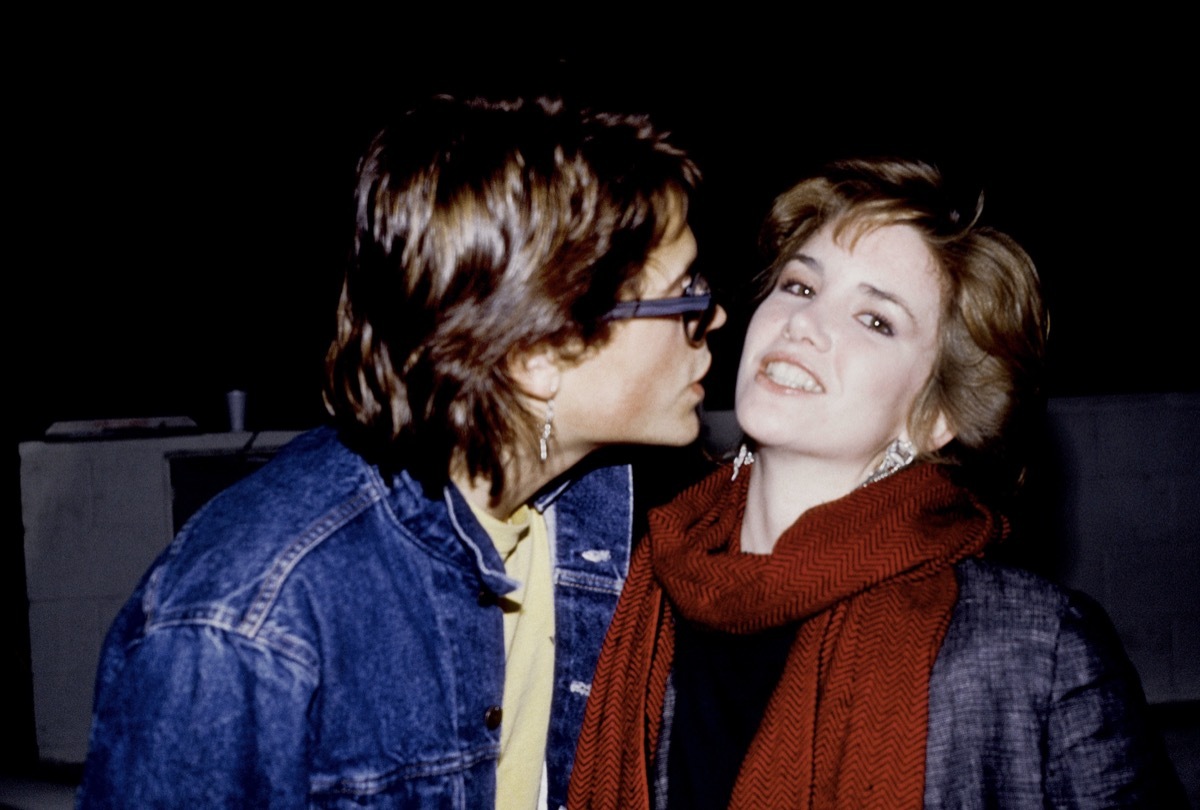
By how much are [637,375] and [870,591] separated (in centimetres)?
60

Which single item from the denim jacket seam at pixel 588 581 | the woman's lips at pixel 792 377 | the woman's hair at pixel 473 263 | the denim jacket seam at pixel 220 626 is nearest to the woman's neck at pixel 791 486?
the woman's lips at pixel 792 377

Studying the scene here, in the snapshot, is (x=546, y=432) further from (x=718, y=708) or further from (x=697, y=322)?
(x=718, y=708)

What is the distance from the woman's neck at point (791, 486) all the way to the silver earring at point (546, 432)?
46 cm

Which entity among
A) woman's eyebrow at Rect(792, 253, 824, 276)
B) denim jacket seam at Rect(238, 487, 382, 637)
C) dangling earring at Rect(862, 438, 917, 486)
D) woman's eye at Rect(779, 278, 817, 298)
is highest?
woman's eyebrow at Rect(792, 253, 824, 276)

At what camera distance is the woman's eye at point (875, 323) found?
63.4 inches

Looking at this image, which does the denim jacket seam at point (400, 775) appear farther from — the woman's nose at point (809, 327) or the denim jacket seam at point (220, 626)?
the woman's nose at point (809, 327)

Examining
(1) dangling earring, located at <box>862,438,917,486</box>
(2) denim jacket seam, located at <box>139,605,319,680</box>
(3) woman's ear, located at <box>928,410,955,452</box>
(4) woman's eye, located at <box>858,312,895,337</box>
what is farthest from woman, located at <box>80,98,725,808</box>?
(3) woman's ear, located at <box>928,410,955,452</box>

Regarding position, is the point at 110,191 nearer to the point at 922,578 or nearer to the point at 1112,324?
the point at 922,578

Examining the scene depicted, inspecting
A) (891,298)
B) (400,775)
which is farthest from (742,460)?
(400,775)

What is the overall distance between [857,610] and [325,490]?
0.97 m

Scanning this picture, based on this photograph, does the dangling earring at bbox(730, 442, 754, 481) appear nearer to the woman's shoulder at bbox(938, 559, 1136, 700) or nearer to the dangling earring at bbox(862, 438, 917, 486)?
the dangling earring at bbox(862, 438, 917, 486)

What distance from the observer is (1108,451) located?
3.95 metres

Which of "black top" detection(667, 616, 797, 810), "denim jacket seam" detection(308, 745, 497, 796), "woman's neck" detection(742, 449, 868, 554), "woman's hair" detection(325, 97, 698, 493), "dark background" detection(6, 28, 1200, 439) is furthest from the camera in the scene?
"dark background" detection(6, 28, 1200, 439)

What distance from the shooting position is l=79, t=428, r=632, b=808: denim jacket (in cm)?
114
